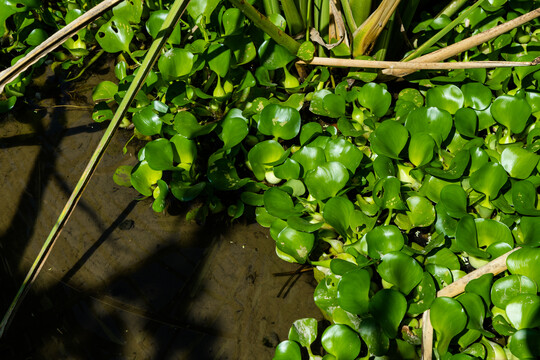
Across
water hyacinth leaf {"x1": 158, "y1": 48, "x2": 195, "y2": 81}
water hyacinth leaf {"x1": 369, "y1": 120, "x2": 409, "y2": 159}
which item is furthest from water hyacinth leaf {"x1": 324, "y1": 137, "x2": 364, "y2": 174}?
water hyacinth leaf {"x1": 158, "y1": 48, "x2": 195, "y2": 81}

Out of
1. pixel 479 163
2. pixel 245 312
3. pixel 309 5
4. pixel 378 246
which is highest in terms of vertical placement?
pixel 309 5

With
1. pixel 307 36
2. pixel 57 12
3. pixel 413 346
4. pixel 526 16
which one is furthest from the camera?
pixel 57 12

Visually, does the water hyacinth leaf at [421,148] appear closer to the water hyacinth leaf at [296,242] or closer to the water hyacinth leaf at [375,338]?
the water hyacinth leaf at [296,242]

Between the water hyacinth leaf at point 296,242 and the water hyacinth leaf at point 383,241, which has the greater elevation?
the water hyacinth leaf at point 383,241

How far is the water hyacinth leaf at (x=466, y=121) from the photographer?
140 cm

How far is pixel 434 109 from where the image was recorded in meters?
1.38

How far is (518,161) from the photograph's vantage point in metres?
1.30

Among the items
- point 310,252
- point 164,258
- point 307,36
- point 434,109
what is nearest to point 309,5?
point 307,36

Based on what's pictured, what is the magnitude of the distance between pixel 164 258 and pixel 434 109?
907 millimetres

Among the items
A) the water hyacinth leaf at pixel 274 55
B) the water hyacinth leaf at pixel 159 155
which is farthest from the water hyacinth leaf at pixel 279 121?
the water hyacinth leaf at pixel 159 155

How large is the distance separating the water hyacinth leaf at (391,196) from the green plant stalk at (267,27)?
1.69 feet

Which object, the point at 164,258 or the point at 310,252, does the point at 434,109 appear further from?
the point at 164,258

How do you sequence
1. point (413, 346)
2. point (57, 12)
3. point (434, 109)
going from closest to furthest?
point (413, 346) < point (434, 109) < point (57, 12)

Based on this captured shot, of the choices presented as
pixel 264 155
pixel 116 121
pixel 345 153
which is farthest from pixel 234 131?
pixel 116 121
